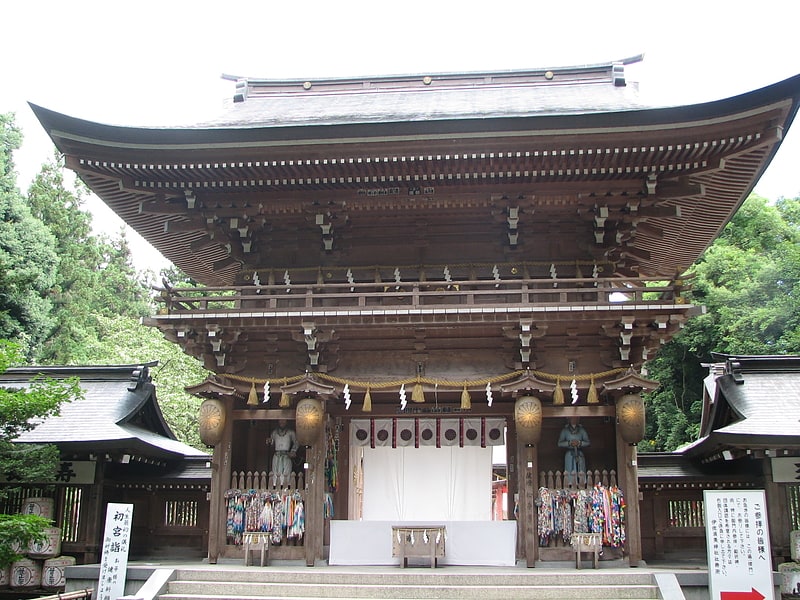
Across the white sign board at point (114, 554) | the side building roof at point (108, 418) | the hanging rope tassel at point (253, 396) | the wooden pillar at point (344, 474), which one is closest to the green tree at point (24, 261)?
the side building roof at point (108, 418)

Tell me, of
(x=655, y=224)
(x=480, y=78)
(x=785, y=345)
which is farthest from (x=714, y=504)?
(x=785, y=345)

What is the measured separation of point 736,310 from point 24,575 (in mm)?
24670

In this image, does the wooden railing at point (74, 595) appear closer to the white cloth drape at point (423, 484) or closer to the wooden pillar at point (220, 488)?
the wooden pillar at point (220, 488)

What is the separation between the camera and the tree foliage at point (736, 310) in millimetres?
26141

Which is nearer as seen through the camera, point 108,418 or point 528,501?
point 528,501

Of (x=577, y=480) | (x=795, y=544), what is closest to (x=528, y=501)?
(x=577, y=480)

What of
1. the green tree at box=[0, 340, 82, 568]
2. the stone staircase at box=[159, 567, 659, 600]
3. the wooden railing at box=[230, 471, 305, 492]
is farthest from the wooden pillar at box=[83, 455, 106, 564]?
the stone staircase at box=[159, 567, 659, 600]

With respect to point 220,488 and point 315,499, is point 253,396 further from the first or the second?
point 315,499

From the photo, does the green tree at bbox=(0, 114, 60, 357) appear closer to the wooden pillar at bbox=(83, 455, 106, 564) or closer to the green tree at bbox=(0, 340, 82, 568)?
the wooden pillar at bbox=(83, 455, 106, 564)

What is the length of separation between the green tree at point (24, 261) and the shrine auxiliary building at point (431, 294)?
51.5 feet

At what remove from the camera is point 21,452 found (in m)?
10.7

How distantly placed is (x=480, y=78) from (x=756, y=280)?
1653 cm

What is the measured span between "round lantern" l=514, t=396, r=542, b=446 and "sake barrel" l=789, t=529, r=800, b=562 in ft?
13.4

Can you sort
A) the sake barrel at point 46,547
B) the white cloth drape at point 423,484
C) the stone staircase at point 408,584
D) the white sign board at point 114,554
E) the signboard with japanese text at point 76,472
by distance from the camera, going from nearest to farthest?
the stone staircase at point 408,584
the white sign board at point 114,554
the sake barrel at point 46,547
the signboard with japanese text at point 76,472
the white cloth drape at point 423,484
